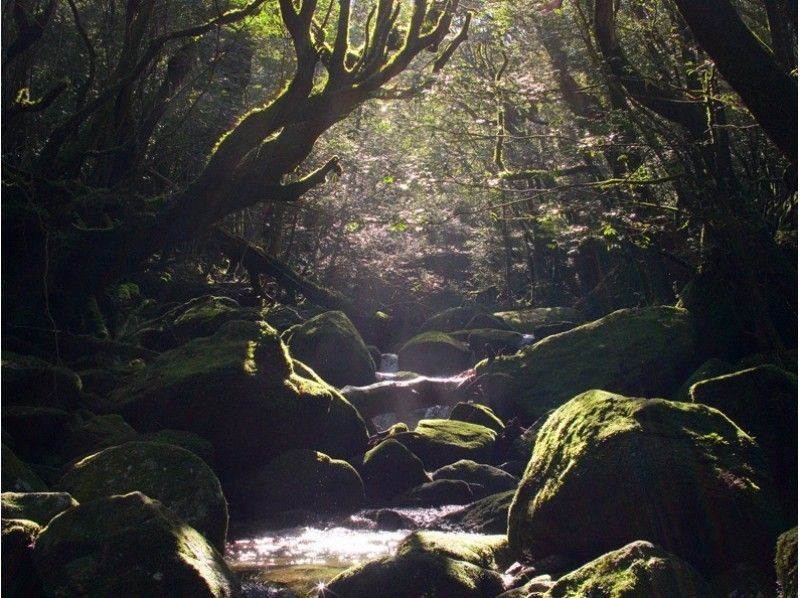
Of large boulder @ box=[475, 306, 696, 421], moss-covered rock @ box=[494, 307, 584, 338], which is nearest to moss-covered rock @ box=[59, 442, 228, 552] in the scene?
large boulder @ box=[475, 306, 696, 421]

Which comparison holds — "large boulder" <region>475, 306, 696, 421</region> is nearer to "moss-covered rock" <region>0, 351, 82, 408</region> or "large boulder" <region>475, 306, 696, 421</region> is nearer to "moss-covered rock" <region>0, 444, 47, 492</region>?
"moss-covered rock" <region>0, 351, 82, 408</region>

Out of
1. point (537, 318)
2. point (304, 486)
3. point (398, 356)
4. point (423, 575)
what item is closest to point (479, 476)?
point (304, 486)

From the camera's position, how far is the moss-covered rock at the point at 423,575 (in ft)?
21.1

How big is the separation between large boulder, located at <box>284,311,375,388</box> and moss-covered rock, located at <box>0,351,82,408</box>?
7.93 m

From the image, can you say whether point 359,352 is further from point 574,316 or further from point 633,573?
point 633,573

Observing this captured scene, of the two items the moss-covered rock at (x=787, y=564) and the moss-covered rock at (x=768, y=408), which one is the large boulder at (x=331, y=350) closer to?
the moss-covered rock at (x=768, y=408)

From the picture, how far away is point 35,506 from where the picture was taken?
259 inches

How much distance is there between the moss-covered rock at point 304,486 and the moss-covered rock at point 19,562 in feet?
15.2

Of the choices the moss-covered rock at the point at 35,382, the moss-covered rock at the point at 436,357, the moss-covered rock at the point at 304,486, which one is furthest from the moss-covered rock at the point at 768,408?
the moss-covered rock at the point at 436,357

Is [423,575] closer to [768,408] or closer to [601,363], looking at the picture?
[768,408]

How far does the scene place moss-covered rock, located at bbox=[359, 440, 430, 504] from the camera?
A: 1162cm

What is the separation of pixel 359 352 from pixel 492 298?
2108 centimetres

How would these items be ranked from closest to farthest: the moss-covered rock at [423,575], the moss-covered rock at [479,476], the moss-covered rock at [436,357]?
the moss-covered rock at [423,575]
the moss-covered rock at [479,476]
the moss-covered rock at [436,357]

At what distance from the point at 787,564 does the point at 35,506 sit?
4.87 metres
